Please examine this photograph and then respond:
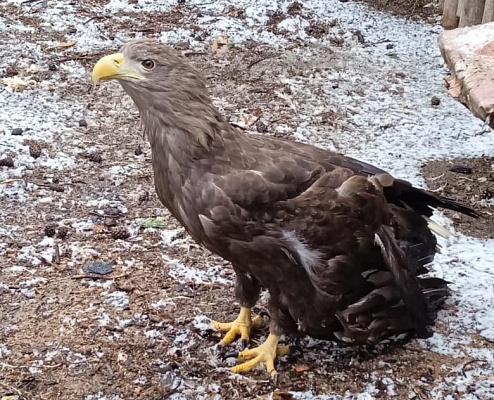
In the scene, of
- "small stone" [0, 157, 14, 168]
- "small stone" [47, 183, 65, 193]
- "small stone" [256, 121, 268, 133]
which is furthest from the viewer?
"small stone" [256, 121, 268, 133]

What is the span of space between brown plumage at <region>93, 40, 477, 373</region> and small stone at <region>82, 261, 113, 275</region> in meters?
1.05

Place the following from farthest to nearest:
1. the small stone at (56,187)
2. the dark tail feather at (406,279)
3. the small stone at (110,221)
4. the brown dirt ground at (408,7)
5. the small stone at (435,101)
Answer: the brown dirt ground at (408,7) < the small stone at (435,101) < the small stone at (56,187) < the small stone at (110,221) < the dark tail feather at (406,279)

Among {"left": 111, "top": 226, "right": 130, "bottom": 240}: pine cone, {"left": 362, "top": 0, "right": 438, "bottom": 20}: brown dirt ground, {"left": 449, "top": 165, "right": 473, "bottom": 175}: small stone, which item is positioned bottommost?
{"left": 111, "top": 226, "right": 130, "bottom": 240}: pine cone

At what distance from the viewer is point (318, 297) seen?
3.61 metres

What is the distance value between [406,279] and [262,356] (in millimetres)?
796

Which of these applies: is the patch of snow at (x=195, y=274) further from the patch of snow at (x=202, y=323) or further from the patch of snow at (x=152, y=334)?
the patch of snow at (x=152, y=334)

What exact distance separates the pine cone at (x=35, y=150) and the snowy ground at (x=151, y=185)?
2 centimetres

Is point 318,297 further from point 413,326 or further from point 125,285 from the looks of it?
point 125,285

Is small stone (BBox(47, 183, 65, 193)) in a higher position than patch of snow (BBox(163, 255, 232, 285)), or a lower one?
higher

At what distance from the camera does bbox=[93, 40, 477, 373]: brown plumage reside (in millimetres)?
3346

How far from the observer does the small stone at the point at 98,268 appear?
14.8 ft

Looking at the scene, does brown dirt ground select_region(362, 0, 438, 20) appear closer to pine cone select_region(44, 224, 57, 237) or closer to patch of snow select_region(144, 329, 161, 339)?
pine cone select_region(44, 224, 57, 237)

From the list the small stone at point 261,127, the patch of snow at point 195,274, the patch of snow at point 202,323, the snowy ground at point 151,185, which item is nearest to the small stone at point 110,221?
the snowy ground at point 151,185

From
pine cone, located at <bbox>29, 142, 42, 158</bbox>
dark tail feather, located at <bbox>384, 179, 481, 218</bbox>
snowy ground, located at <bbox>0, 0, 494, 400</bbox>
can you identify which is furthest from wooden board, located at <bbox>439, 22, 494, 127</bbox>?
pine cone, located at <bbox>29, 142, 42, 158</bbox>
